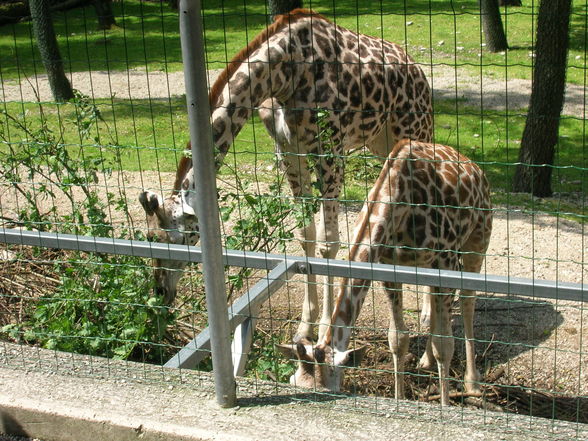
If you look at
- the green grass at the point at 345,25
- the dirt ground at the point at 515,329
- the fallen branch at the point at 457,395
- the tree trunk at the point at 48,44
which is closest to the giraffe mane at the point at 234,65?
the dirt ground at the point at 515,329

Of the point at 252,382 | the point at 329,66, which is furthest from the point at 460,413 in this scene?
the point at 329,66

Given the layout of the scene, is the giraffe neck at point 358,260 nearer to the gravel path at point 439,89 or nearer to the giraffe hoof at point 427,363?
the giraffe hoof at point 427,363

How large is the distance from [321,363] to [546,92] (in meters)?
5.49

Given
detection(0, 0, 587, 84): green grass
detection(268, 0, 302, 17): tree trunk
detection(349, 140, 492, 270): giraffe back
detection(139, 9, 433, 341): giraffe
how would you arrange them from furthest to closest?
1. detection(0, 0, 587, 84): green grass
2. detection(268, 0, 302, 17): tree trunk
3. detection(139, 9, 433, 341): giraffe
4. detection(349, 140, 492, 270): giraffe back

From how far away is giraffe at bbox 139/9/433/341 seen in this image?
611cm

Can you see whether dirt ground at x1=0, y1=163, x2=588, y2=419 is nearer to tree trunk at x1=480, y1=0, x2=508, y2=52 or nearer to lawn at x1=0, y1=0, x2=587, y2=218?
lawn at x1=0, y1=0, x2=587, y2=218

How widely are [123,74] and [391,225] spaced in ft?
40.2

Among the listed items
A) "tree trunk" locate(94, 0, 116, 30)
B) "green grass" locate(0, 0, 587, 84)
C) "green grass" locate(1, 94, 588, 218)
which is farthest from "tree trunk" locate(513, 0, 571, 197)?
"tree trunk" locate(94, 0, 116, 30)

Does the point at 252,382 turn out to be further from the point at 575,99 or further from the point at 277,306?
the point at 575,99

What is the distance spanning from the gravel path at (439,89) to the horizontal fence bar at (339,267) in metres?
7.13

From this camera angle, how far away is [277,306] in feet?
23.7

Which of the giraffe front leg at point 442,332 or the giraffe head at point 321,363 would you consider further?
the giraffe front leg at point 442,332

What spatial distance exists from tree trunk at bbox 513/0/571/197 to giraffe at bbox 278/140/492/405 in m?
2.80

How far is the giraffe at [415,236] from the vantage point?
5012 mm
